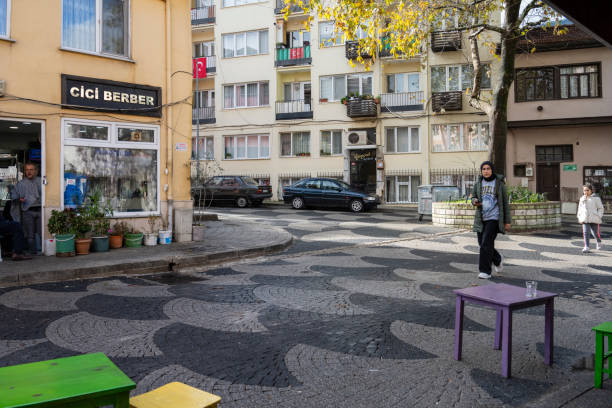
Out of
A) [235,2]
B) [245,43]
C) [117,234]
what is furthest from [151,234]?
[235,2]

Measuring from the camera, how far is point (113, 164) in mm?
11203

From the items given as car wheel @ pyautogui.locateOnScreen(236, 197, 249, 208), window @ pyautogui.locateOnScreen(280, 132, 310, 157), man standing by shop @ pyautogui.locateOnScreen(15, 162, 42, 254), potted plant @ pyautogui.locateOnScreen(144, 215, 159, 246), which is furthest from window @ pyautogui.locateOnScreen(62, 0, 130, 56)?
window @ pyautogui.locateOnScreen(280, 132, 310, 157)

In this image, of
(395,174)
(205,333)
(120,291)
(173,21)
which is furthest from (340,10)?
(395,174)

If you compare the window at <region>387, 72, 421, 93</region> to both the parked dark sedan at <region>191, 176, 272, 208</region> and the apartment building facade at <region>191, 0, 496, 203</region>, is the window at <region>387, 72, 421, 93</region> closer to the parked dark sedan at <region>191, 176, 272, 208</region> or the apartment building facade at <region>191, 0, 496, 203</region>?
the apartment building facade at <region>191, 0, 496, 203</region>

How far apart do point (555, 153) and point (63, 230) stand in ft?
79.7

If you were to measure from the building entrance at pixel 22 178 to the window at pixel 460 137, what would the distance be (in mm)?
21469

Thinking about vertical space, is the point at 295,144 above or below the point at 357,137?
below

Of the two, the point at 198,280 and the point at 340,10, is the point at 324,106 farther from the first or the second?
the point at 198,280

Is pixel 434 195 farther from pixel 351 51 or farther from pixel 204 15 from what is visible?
pixel 204 15

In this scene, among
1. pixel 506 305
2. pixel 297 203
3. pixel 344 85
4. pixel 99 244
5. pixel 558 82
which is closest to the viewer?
pixel 506 305

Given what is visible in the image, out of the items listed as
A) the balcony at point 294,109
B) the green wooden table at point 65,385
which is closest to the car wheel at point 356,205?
the balcony at point 294,109

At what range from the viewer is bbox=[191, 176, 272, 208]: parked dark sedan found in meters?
26.3

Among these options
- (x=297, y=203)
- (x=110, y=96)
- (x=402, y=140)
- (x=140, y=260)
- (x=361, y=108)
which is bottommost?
(x=140, y=260)

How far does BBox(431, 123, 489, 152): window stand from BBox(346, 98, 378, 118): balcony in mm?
3553
